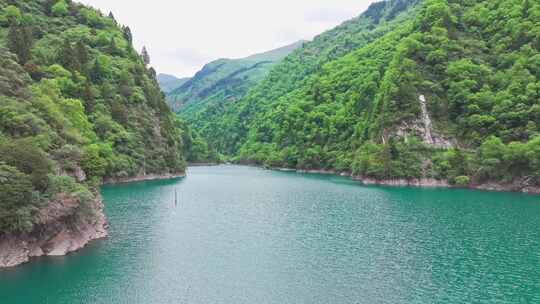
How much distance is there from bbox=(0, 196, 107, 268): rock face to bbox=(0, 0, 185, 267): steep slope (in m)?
0.11

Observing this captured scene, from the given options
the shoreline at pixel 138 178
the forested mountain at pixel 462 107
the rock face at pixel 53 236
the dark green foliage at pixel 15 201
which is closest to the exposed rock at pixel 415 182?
the forested mountain at pixel 462 107

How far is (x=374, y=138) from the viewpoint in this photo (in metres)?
180

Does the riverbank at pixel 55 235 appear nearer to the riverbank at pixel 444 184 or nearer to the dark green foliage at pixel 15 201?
the dark green foliage at pixel 15 201

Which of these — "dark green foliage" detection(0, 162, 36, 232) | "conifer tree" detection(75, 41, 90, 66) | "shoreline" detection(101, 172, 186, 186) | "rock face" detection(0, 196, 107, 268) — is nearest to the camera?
"dark green foliage" detection(0, 162, 36, 232)

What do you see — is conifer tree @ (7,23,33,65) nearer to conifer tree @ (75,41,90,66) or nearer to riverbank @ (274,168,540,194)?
conifer tree @ (75,41,90,66)

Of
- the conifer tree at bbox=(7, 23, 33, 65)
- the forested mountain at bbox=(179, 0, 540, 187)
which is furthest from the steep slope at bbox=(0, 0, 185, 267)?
the forested mountain at bbox=(179, 0, 540, 187)

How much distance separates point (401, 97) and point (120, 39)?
116229 millimetres

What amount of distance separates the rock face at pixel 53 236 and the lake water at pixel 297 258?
169 centimetres

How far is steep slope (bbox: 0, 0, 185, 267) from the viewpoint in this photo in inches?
2021

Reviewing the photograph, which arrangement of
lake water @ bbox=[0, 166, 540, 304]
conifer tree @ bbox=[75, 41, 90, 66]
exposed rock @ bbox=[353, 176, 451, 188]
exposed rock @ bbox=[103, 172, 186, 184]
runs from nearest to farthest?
1. lake water @ bbox=[0, 166, 540, 304]
2. exposed rock @ bbox=[103, 172, 186, 184]
3. exposed rock @ bbox=[353, 176, 451, 188]
4. conifer tree @ bbox=[75, 41, 90, 66]

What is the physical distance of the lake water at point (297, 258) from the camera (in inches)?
1758

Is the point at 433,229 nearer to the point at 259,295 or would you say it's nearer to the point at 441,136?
the point at 259,295

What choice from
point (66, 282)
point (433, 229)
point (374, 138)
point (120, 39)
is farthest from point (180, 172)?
point (66, 282)

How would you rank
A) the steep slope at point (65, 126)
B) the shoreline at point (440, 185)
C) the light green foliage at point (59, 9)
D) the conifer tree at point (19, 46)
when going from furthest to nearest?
the light green foliage at point (59, 9)
the shoreline at point (440, 185)
the conifer tree at point (19, 46)
the steep slope at point (65, 126)
